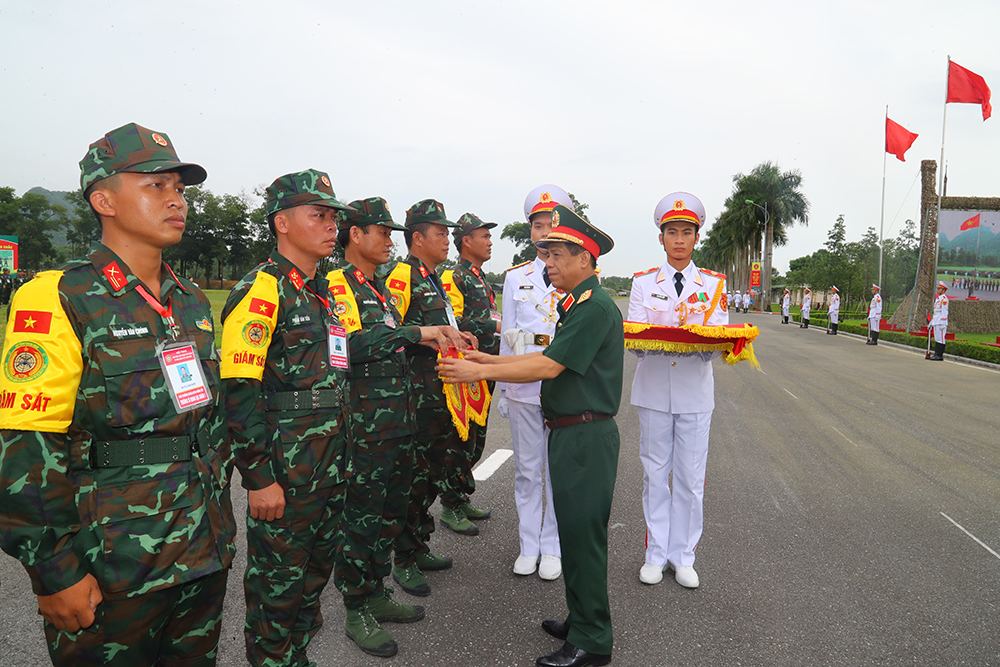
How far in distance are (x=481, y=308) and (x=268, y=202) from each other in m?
2.27

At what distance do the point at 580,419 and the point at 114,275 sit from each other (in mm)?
1983

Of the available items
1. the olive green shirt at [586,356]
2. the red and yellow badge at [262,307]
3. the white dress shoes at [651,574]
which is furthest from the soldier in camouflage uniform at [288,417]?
the white dress shoes at [651,574]

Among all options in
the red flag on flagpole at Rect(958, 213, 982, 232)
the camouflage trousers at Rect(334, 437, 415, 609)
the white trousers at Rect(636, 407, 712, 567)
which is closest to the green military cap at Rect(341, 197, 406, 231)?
the camouflage trousers at Rect(334, 437, 415, 609)

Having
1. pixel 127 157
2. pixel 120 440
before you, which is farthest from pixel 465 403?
pixel 127 157

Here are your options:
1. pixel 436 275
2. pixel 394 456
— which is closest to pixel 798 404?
pixel 436 275

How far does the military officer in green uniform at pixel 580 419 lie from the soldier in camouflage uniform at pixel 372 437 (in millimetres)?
382

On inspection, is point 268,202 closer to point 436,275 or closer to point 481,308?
point 436,275

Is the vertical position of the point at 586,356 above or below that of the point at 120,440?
above

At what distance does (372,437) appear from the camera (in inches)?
122

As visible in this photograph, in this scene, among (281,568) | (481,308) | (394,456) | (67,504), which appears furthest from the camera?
(481,308)

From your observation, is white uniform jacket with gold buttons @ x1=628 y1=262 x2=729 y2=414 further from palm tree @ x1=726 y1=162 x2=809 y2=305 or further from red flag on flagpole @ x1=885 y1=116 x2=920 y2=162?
palm tree @ x1=726 y1=162 x2=809 y2=305

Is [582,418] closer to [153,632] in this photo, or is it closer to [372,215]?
[372,215]

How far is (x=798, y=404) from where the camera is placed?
955cm

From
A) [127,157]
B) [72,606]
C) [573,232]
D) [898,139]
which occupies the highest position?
[898,139]
